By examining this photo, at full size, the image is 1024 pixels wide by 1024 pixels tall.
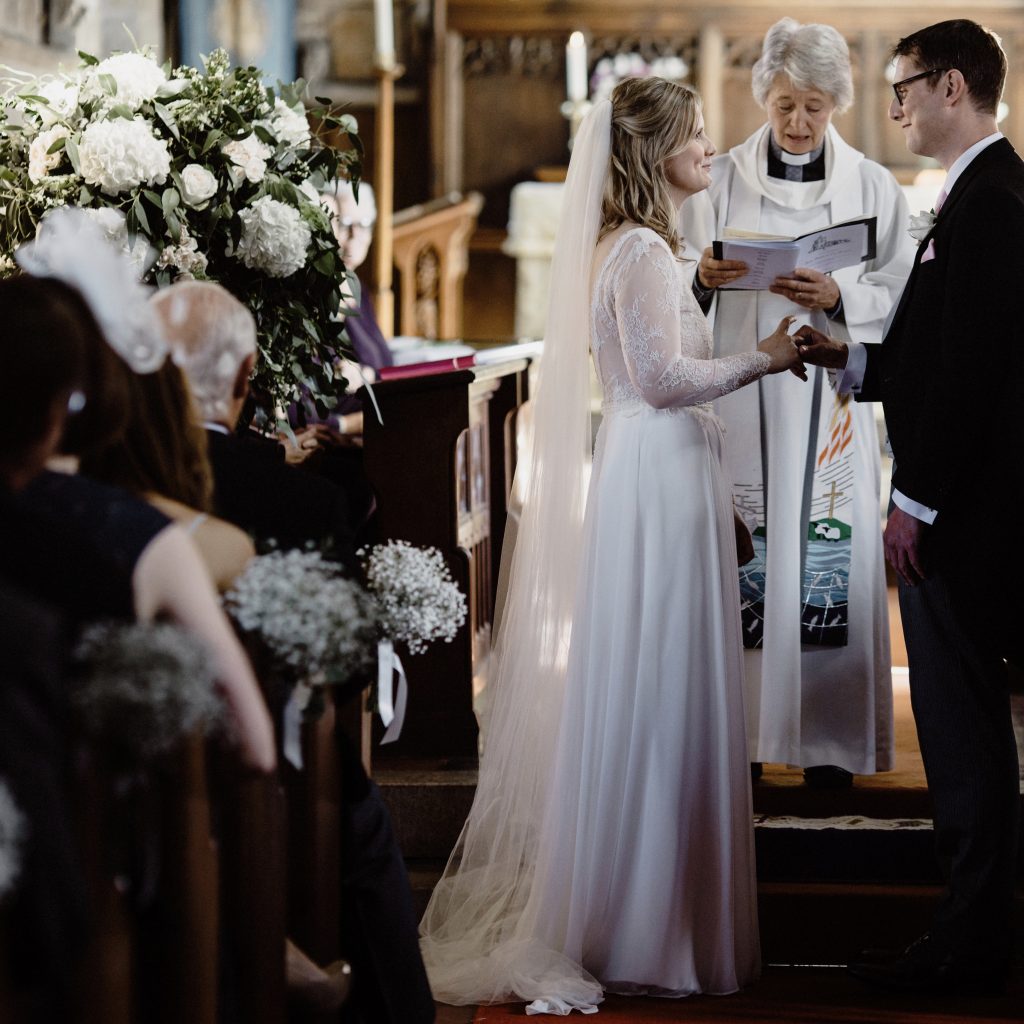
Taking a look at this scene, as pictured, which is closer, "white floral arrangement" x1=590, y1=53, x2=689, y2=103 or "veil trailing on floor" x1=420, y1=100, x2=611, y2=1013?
"veil trailing on floor" x1=420, y1=100, x2=611, y2=1013

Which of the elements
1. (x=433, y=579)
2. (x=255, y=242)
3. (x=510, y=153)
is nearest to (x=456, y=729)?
(x=255, y=242)

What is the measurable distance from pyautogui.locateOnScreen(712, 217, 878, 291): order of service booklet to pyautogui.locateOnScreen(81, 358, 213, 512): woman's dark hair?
63.5 inches

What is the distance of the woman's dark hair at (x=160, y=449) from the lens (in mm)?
1888

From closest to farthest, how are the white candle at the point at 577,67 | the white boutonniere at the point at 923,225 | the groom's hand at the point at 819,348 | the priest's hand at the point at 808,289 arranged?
the white boutonniere at the point at 923,225, the groom's hand at the point at 819,348, the priest's hand at the point at 808,289, the white candle at the point at 577,67

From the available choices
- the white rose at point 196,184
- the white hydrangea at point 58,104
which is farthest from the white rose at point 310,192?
the white hydrangea at point 58,104

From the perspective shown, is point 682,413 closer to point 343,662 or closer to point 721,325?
point 721,325

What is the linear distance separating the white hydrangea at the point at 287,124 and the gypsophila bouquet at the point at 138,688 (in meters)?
1.80

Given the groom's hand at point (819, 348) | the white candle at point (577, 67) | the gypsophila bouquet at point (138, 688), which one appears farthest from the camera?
the white candle at point (577, 67)

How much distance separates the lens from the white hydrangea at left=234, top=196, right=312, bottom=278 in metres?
2.99

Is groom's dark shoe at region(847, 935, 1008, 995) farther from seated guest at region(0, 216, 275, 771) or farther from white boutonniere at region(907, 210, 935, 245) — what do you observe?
seated guest at region(0, 216, 275, 771)

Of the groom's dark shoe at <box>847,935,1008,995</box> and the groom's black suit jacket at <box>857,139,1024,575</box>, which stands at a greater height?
the groom's black suit jacket at <box>857,139,1024,575</box>

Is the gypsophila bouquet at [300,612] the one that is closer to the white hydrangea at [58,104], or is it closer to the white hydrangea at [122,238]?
the white hydrangea at [122,238]

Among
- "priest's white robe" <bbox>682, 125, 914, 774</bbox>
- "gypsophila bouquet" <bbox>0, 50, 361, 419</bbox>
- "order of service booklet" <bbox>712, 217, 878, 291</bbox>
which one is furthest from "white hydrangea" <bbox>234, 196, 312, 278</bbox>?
"priest's white robe" <bbox>682, 125, 914, 774</bbox>

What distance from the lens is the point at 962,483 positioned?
2.90 meters
